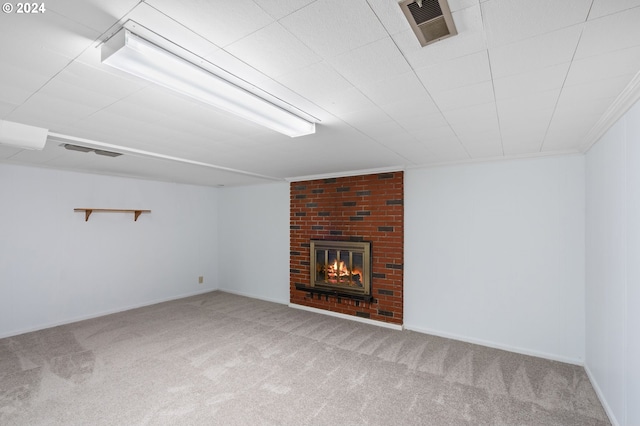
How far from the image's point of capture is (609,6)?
1.09m

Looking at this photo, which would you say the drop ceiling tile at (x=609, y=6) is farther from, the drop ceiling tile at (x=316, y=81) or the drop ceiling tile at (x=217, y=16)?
the drop ceiling tile at (x=217, y=16)

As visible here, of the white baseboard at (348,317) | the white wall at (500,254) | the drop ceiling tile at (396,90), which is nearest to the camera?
the drop ceiling tile at (396,90)

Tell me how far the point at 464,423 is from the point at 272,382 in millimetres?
1629

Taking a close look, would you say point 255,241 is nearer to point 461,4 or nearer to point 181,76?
point 181,76

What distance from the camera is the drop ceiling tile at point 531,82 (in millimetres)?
1571

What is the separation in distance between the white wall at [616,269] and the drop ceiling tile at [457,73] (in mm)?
1150

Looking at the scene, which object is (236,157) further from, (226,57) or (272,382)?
(272,382)

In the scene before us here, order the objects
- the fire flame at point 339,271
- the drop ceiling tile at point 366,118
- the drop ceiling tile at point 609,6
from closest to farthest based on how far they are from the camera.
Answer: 1. the drop ceiling tile at point 609,6
2. the drop ceiling tile at point 366,118
3. the fire flame at point 339,271

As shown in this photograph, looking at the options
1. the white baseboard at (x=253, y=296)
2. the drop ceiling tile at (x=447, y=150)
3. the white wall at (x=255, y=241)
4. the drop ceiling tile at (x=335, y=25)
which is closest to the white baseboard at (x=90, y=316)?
the white baseboard at (x=253, y=296)

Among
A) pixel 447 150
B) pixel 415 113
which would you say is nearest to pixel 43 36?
pixel 415 113

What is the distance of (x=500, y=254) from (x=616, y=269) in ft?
4.53

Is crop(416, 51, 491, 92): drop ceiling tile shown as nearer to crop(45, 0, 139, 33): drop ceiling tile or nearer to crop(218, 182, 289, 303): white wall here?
crop(45, 0, 139, 33): drop ceiling tile

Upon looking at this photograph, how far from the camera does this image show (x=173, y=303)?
17.9 feet

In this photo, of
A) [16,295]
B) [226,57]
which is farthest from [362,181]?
[16,295]
